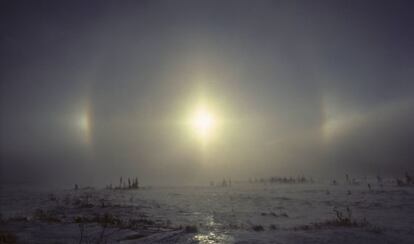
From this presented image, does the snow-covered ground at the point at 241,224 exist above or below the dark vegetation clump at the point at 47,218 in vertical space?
below

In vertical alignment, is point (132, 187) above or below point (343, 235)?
above

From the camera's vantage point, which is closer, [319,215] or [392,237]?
[392,237]

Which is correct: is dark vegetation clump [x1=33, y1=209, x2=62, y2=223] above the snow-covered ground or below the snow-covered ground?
above

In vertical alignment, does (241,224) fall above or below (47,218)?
below

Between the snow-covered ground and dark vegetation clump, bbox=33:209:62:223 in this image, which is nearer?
the snow-covered ground

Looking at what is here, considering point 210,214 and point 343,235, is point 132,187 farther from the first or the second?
point 343,235

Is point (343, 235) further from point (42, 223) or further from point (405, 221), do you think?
point (42, 223)

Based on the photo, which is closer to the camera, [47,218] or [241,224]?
[241,224]

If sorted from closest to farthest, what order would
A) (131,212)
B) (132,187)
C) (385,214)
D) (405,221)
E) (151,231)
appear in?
(151,231) → (405,221) → (385,214) → (131,212) → (132,187)

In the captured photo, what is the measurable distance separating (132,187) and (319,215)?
48675 mm

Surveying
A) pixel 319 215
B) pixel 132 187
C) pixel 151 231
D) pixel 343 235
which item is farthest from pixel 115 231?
pixel 132 187

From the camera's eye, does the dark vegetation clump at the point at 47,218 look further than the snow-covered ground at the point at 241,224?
Yes

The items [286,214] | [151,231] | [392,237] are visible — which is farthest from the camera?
[286,214]

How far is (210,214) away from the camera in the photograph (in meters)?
25.4
